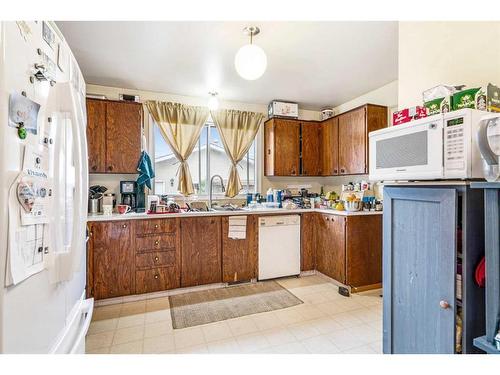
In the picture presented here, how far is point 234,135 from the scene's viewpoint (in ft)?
12.1

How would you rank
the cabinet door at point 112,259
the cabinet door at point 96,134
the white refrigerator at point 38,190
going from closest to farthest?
1. the white refrigerator at point 38,190
2. the cabinet door at point 112,259
3. the cabinet door at point 96,134

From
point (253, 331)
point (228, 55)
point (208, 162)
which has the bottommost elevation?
point (253, 331)

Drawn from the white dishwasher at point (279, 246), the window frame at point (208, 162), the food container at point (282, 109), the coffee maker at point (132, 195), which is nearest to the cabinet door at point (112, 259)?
the coffee maker at point (132, 195)

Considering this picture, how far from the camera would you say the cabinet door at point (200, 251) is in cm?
279

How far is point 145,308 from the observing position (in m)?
2.47

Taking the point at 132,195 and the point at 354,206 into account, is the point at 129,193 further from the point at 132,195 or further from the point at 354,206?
the point at 354,206

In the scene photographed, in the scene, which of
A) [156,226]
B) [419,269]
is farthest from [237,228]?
[419,269]

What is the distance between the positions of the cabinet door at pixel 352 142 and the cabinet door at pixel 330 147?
0.09m

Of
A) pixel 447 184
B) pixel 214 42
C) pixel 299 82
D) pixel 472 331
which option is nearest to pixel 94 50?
pixel 214 42

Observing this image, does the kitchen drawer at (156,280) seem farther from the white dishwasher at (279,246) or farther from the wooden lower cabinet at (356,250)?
the wooden lower cabinet at (356,250)

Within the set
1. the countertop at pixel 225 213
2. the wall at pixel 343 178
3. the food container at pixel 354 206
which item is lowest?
the countertop at pixel 225 213

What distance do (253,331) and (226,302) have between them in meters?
0.59

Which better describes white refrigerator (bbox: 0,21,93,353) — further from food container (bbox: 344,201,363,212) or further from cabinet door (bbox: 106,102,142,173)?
food container (bbox: 344,201,363,212)
